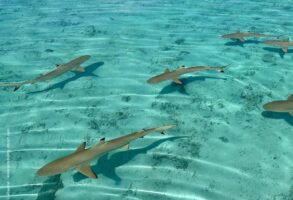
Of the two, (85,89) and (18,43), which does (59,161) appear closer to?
(85,89)

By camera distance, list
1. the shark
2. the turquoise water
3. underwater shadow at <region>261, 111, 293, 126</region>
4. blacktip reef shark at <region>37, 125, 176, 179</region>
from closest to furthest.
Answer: blacktip reef shark at <region>37, 125, 176, 179</region>
the turquoise water
underwater shadow at <region>261, 111, 293, 126</region>
the shark

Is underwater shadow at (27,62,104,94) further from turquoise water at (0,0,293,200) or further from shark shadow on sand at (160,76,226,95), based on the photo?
shark shadow on sand at (160,76,226,95)

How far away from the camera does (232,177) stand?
575 centimetres

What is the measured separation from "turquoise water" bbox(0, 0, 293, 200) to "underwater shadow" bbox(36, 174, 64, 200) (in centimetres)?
2

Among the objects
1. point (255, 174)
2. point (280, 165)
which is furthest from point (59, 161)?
point (280, 165)

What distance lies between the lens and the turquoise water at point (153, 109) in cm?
575

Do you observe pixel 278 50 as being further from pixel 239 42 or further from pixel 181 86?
pixel 181 86

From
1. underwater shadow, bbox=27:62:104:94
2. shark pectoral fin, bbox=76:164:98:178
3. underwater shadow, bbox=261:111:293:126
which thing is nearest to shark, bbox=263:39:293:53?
underwater shadow, bbox=261:111:293:126

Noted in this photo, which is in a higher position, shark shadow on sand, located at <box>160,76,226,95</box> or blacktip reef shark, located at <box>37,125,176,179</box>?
shark shadow on sand, located at <box>160,76,226,95</box>

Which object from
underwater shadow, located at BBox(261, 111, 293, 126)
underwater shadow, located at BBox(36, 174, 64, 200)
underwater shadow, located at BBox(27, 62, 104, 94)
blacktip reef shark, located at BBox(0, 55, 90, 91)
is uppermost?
blacktip reef shark, located at BBox(0, 55, 90, 91)

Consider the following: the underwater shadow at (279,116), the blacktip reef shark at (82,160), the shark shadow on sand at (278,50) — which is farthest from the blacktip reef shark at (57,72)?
the shark shadow on sand at (278,50)

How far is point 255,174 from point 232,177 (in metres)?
0.41

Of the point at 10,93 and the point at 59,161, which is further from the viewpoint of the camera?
the point at 10,93

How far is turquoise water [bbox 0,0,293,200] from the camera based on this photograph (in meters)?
5.75
